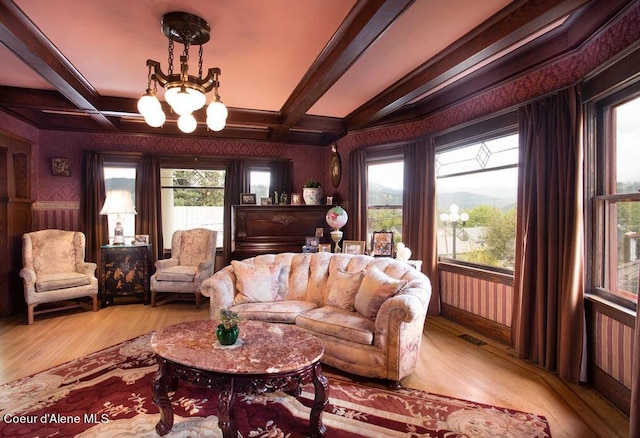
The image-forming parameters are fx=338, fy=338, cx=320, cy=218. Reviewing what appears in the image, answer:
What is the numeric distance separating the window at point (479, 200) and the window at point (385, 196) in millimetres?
614

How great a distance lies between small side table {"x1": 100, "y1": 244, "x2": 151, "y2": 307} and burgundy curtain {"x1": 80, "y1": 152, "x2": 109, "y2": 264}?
0.39 metres

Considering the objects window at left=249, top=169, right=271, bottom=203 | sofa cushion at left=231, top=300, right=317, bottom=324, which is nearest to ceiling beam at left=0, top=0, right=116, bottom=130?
window at left=249, top=169, right=271, bottom=203

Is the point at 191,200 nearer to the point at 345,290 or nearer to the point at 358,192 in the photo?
the point at 358,192

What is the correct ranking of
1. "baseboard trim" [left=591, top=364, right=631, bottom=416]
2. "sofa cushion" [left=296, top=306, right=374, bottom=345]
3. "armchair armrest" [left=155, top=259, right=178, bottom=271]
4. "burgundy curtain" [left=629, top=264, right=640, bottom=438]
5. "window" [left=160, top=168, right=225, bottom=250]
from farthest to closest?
1. "window" [left=160, top=168, right=225, bottom=250]
2. "armchair armrest" [left=155, top=259, right=178, bottom=271]
3. "sofa cushion" [left=296, top=306, right=374, bottom=345]
4. "baseboard trim" [left=591, top=364, right=631, bottom=416]
5. "burgundy curtain" [left=629, top=264, right=640, bottom=438]

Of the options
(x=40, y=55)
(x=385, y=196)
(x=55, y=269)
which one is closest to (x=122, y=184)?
(x=55, y=269)

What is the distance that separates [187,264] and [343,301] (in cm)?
310

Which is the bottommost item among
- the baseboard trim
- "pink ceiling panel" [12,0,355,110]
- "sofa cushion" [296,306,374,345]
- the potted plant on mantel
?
the baseboard trim

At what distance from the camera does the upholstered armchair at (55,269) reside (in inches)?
165

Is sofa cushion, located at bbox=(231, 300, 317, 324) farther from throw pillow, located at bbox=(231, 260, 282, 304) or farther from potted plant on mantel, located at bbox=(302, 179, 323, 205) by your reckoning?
potted plant on mantel, located at bbox=(302, 179, 323, 205)

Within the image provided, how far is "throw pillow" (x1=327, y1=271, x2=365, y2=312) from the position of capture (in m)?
3.22

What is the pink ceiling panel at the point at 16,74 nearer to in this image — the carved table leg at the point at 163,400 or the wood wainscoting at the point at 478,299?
the carved table leg at the point at 163,400

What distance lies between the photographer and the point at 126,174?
218 inches

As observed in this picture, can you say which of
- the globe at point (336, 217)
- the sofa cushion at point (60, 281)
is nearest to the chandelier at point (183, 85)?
the globe at point (336, 217)

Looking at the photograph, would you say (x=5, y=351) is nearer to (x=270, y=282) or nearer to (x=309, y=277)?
(x=270, y=282)
